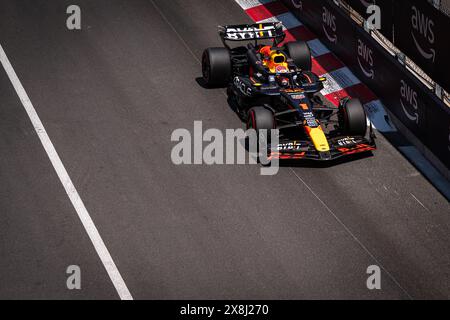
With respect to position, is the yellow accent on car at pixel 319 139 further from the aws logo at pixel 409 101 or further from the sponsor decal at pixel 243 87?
the aws logo at pixel 409 101

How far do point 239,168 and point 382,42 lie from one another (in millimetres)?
4776

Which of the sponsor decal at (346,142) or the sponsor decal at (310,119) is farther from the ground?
the sponsor decal at (310,119)

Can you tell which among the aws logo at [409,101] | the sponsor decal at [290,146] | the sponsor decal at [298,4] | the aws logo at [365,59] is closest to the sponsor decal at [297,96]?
the sponsor decal at [290,146]

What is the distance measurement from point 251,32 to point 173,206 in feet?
17.6

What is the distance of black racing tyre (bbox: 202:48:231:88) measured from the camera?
1959 cm

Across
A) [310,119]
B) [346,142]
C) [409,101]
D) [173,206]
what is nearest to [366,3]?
[409,101]

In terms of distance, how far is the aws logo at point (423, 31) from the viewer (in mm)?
17562

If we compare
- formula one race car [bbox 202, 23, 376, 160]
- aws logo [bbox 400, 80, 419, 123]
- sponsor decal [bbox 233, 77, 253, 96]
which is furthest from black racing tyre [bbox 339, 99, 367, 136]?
sponsor decal [bbox 233, 77, 253, 96]

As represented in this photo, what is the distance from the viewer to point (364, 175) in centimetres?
1767

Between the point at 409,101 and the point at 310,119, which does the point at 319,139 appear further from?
the point at 409,101

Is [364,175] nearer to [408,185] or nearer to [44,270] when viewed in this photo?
[408,185]

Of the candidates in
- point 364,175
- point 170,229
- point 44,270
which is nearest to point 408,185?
point 364,175

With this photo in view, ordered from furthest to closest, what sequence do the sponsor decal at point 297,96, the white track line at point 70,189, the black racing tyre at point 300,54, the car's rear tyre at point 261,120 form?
the black racing tyre at point 300,54
the sponsor decal at point 297,96
the car's rear tyre at point 261,120
the white track line at point 70,189

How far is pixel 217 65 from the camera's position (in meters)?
19.6
